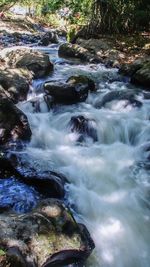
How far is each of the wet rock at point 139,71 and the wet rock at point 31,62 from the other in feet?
7.62

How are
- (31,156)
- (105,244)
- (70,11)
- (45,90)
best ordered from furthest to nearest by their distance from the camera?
(70,11), (45,90), (31,156), (105,244)

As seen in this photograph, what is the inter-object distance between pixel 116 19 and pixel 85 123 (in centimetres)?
937

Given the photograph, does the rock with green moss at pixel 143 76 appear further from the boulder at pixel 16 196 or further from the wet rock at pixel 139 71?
the boulder at pixel 16 196

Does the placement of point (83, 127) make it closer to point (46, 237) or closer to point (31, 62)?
point (46, 237)

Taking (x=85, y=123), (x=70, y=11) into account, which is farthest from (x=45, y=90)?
(x=70, y=11)

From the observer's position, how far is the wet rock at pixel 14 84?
920 centimetres

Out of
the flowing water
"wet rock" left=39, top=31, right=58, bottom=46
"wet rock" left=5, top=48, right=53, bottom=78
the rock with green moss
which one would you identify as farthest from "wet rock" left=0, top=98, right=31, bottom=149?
"wet rock" left=39, top=31, right=58, bottom=46

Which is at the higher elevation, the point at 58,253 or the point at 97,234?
the point at 58,253

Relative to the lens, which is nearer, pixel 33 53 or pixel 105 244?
pixel 105 244

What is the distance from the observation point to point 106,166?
22.6 feet

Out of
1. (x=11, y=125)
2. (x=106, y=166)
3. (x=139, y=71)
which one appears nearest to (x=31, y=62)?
(x=139, y=71)

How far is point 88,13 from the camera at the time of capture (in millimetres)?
16750

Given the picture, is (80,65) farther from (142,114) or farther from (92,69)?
(142,114)

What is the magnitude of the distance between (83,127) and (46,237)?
12.4 ft
